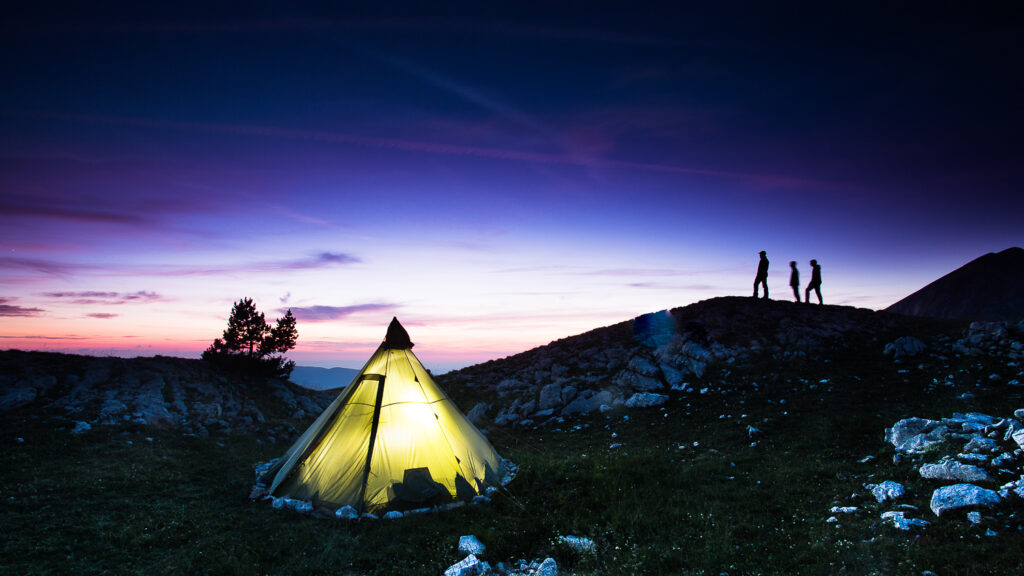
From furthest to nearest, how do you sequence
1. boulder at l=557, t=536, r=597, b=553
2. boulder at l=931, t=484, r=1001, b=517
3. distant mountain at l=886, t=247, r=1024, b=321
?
distant mountain at l=886, t=247, r=1024, b=321, boulder at l=557, t=536, r=597, b=553, boulder at l=931, t=484, r=1001, b=517

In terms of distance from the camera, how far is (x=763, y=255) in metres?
28.8

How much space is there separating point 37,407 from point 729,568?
25575 millimetres

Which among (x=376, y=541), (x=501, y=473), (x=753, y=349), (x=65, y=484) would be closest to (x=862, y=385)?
(x=753, y=349)

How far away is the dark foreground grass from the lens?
7637mm

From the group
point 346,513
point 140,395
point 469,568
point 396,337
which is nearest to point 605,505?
point 469,568

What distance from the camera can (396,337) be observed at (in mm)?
14570

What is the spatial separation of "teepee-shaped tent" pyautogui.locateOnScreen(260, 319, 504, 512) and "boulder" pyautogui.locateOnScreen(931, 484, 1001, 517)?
926cm

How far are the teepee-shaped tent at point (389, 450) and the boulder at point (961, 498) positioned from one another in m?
9.26

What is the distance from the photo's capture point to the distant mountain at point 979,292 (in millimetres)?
60075

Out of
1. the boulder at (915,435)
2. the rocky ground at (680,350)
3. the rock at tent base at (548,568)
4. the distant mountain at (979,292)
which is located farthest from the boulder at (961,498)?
the distant mountain at (979,292)

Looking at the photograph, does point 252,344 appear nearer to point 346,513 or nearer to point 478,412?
point 478,412

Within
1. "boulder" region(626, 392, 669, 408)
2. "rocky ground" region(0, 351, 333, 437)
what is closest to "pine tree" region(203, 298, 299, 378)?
"rocky ground" region(0, 351, 333, 437)

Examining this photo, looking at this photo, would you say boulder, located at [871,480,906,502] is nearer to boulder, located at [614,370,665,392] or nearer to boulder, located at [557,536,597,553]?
boulder, located at [557,536,597,553]

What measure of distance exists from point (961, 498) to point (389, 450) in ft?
38.4
